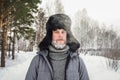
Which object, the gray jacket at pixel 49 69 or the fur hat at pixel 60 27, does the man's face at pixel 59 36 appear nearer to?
the fur hat at pixel 60 27

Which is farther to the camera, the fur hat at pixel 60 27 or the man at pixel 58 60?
the fur hat at pixel 60 27

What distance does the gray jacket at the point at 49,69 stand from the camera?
341 cm

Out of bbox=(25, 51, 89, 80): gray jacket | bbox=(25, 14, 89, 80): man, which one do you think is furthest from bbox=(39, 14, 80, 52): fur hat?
bbox=(25, 51, 89, 80): gray jacket

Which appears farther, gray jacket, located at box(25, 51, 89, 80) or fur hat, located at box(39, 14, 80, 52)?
fur hat, located at box(39, 14, 80, 52)

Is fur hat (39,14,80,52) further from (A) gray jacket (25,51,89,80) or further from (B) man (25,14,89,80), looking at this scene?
(A) gray jacket (25,51,89,80)

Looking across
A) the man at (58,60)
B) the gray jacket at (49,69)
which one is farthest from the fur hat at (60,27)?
the gray jacket at (49,69)

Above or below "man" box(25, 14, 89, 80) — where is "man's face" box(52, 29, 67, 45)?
above

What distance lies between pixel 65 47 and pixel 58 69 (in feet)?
0.88

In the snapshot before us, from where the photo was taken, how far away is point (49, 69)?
11.3 ft

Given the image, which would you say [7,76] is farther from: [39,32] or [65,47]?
[39,32]

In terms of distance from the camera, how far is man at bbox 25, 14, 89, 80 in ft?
11.3

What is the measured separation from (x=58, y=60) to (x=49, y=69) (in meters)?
0.15

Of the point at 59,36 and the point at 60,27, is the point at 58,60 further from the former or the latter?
the point at 60,27

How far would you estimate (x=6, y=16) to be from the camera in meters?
21.1
